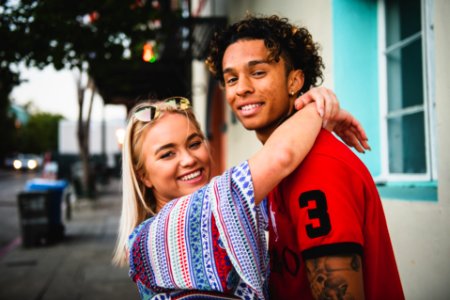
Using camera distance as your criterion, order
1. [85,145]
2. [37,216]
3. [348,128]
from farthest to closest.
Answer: [85,145], [37,216], [348,128]

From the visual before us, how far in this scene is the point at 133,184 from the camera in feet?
6.48

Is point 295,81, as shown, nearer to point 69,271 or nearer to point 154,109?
point 154,109

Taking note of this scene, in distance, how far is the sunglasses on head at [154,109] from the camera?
197 centimetres

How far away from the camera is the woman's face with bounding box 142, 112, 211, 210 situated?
1.90 m

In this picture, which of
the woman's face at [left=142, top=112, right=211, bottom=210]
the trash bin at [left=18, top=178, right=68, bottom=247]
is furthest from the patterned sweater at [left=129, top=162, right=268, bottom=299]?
the trash bin at [left=18, top=178, right=68, bottom=247]

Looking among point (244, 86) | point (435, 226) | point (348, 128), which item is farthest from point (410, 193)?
point (244, 86)

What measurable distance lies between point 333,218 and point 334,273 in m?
0.17

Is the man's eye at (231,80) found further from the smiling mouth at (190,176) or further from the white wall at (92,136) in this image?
the white wall at (92,136)

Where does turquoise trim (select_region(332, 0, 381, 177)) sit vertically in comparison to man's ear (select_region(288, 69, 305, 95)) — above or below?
above

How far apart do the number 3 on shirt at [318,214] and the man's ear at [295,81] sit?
0.68 metres

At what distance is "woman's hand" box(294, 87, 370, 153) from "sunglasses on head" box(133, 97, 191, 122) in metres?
0.74

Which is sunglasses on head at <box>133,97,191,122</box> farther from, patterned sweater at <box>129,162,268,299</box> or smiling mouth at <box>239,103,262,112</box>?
patterned sweater at <box>129,162,268,299</box>

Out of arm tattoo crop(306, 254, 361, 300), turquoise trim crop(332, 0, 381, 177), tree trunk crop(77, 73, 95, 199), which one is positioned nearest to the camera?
arm tattoo crop(306, 254, 361, 300)

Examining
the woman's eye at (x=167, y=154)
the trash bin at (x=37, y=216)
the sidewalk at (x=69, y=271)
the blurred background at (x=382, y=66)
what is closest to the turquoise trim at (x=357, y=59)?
the blurred background at (x=382, y=66)
